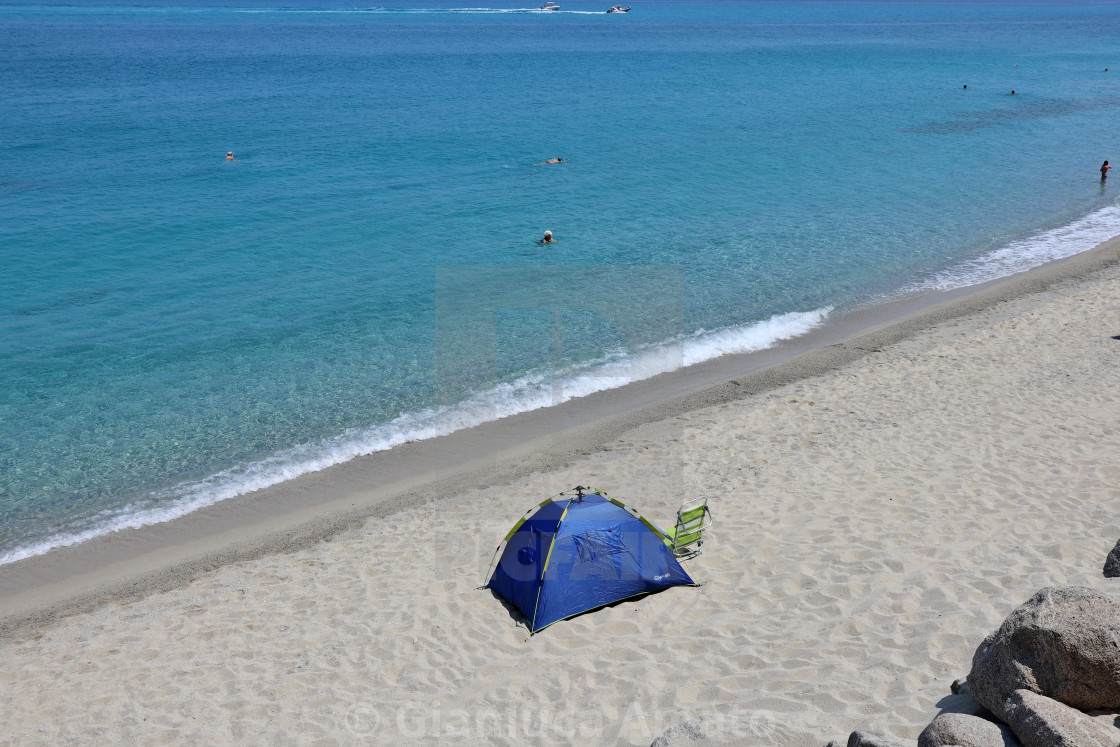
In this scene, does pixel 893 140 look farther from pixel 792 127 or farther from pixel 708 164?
pixel 708 164

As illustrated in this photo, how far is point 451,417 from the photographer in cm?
1498

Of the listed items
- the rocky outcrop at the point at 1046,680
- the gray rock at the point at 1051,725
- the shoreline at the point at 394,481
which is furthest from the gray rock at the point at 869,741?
the shoreline at the point at 394,481

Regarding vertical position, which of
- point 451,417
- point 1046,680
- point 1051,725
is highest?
point 1051,725

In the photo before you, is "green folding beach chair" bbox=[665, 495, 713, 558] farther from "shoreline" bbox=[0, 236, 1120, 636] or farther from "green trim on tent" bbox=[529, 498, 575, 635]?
"shoreline" bbox=[0, 236, 1120, 636]

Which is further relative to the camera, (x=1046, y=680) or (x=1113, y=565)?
(x=1113, y=565)

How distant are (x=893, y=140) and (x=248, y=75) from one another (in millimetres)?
49903

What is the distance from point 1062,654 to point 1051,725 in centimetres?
64

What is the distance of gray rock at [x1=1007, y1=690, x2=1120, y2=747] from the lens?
4.36 meters

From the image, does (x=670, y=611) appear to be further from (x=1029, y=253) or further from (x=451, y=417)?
(x=1029, y=253)

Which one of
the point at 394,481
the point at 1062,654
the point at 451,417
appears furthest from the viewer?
the point at 451,417

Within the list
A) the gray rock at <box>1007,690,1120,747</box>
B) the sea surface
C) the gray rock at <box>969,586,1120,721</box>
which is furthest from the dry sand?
the sea surface

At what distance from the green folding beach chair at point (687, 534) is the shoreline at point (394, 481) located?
3429 millimetres

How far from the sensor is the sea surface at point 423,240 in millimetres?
15023

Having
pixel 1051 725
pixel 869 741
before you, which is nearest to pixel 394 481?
pixel 869 741
